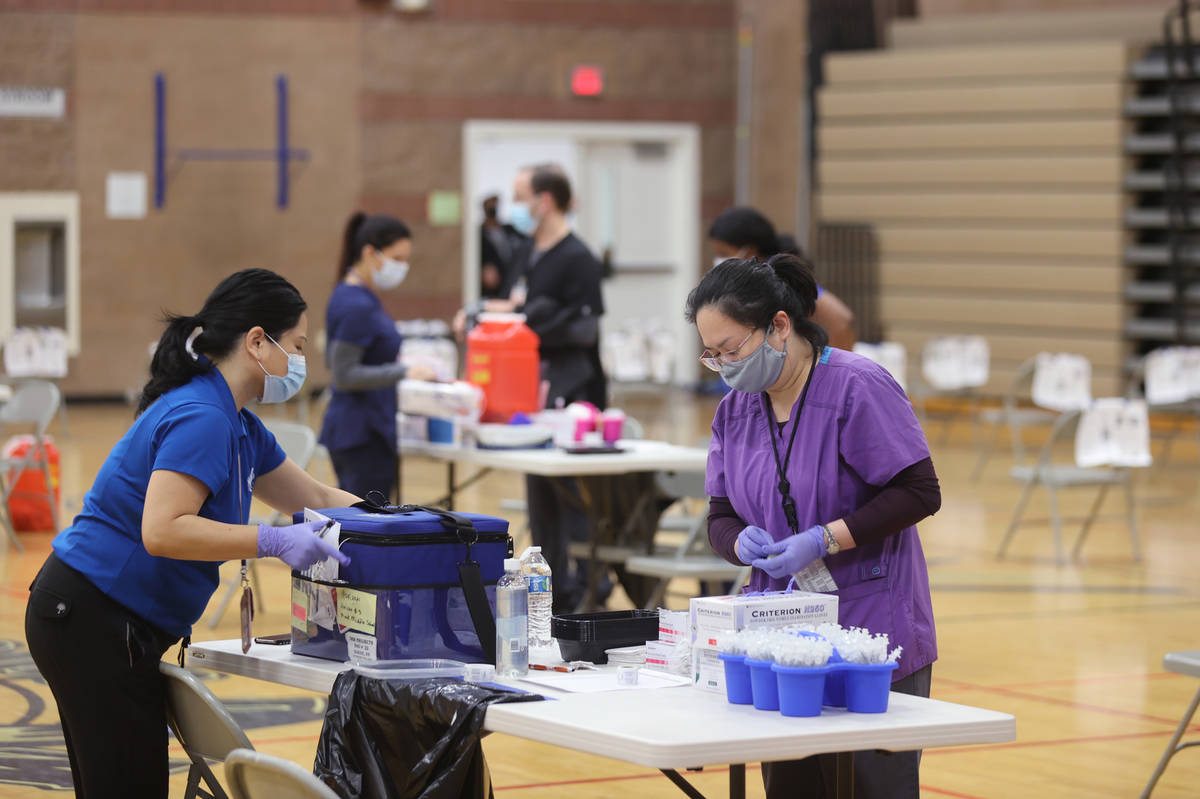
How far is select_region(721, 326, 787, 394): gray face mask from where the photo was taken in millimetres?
3354

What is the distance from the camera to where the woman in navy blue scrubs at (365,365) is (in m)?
6.62

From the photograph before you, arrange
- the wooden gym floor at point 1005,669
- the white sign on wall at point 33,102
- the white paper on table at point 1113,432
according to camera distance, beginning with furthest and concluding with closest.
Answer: the white sign on wall at point 33,102 < the white paper on table at point 1113,432 < the wooden gym floor at point 1005,669

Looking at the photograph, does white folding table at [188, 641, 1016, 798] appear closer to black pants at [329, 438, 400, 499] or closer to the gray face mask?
the gray face mask

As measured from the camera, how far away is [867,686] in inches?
112

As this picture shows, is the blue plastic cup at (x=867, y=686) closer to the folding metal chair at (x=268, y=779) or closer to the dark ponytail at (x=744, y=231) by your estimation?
the folding metal chair at (x=268, y=779)

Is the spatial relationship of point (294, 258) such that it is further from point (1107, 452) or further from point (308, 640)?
point (308, 640)

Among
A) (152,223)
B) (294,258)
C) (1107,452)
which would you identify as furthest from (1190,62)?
(152,223)

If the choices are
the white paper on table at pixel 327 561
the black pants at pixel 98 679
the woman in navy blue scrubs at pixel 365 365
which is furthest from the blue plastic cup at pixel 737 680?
the woman in navy blue scrubs at pixel 365 365

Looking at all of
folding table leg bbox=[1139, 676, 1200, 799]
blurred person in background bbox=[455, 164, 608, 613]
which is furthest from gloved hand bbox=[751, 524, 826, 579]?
blurred person in background bbox=[455, 164, 608, 613]

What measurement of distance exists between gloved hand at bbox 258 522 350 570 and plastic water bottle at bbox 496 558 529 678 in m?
0.34

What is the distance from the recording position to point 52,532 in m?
9.43

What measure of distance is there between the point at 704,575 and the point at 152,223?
11541mm

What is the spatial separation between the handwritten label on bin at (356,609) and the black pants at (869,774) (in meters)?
0.84

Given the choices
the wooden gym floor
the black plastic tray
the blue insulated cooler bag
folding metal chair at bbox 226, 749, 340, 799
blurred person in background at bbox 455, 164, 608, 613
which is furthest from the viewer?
blurred person in background at bbox 455, 164, 608, 613
